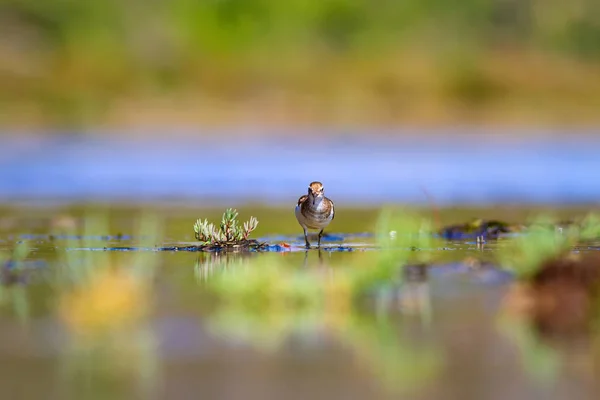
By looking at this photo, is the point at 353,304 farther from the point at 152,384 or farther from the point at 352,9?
the point at 352,9

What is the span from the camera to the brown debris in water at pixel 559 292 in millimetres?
5078

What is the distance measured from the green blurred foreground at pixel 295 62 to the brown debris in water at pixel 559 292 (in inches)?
704

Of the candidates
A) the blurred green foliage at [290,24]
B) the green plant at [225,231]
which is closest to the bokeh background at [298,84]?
the blurred green foliage at [290,24]

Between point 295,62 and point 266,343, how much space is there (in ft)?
68.0

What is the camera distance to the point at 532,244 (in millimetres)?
5254

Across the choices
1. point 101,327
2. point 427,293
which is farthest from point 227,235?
point 101,327

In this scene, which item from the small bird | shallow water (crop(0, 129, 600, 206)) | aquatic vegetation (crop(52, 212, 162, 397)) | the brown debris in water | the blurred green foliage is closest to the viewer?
aquatic vegetation (crop(52, 212, 162, 397))

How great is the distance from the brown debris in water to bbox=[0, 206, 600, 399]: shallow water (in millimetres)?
133

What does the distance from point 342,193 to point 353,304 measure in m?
7.88

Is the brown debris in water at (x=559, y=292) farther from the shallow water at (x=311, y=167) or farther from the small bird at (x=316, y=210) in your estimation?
the shallow water at (x=311, y=167)

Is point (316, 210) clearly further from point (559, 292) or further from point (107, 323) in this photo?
point (107, 323)

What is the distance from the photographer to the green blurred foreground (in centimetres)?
2348

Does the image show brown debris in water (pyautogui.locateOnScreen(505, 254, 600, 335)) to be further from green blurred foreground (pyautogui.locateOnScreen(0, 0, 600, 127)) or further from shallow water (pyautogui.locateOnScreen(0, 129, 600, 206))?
green blurred foreground (pyautogui.locateOnScreen(0, 0, 600, 127))

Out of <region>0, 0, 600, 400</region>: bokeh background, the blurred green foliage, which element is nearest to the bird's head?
<region>0, 0, 600, 400</region>: bokeh background
